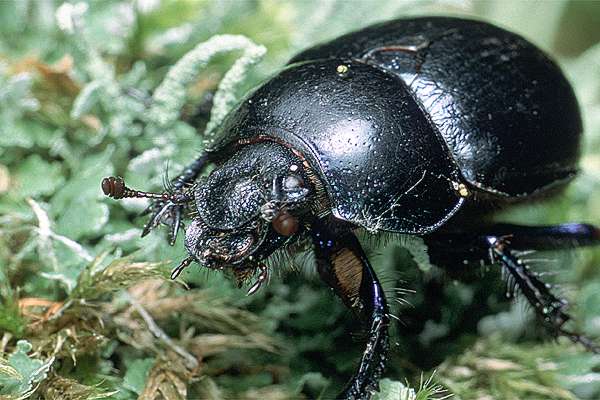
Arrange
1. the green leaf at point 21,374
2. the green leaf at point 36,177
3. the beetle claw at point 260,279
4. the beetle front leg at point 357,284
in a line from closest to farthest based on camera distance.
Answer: the green leaf at point 21,374 < the beetle claw at point 260,279 < the beetle front leg at point 357,284 < the green leaf at point 36,177

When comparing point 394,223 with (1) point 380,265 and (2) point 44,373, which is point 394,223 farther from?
(2) point 44,373

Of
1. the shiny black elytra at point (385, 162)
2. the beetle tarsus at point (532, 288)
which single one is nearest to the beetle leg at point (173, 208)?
the shiny black elytra at point (385, 162)

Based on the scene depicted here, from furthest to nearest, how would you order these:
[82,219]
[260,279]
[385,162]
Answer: [82,219], [385,162], [260,279]

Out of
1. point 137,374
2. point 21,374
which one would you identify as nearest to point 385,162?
point 137,374

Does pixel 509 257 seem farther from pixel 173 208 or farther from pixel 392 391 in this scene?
pixel 173 208

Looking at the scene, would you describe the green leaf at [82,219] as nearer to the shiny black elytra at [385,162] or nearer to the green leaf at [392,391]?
the shiny black elytra at [385,162]

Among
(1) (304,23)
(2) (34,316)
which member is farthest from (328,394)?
(1) (304,23)

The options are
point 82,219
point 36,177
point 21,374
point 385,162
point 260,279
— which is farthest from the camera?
point 36,177
